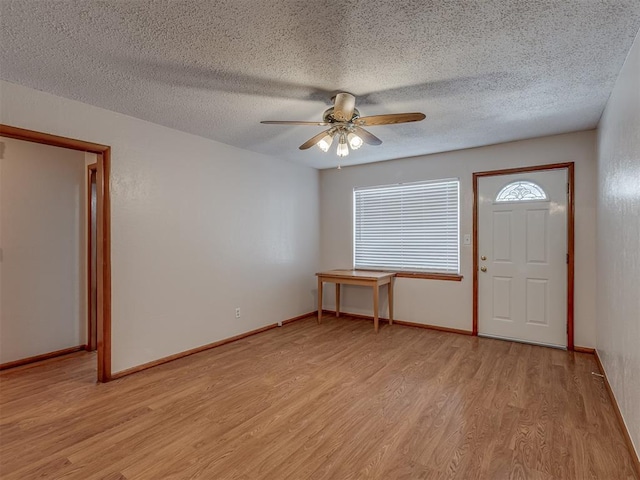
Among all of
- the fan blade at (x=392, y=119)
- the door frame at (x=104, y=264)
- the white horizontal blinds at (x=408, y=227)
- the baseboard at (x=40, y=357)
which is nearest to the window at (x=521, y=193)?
the white horizontal blinds at (x=408, y=227)

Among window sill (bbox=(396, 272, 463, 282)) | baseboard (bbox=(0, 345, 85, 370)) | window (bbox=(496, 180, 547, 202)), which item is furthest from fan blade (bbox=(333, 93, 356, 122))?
baseboard (bbox=(0, 345, 85, 370))

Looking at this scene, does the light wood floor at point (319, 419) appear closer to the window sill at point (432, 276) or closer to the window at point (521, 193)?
the window sill at point (432, 276)

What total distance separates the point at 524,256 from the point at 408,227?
149 cm

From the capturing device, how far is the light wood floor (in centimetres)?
188

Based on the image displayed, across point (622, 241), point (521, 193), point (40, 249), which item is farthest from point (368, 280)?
point (40, 249)

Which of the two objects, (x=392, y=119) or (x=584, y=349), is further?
(x=584, y=349)

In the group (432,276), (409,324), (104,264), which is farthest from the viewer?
(409,324)

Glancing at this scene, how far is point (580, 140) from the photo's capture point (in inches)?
144

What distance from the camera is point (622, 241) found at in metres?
2.27

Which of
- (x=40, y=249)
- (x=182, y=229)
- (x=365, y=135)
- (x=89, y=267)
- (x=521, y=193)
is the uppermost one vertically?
(x=365, y=135)

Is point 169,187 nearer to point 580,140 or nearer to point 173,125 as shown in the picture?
point 173,125

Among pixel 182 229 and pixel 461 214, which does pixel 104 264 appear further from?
pixel 461 214

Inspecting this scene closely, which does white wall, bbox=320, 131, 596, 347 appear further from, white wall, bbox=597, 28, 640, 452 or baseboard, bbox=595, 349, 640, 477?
baseboard, bbox=595, 349, 640, 477

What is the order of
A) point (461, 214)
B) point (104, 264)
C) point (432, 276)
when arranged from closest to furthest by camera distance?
point (104, 264) → point (461, 214) → point (432, 276)
